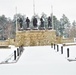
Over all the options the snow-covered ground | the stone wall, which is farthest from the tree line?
the snow-covered ground

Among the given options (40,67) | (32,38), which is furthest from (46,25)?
(40,67)

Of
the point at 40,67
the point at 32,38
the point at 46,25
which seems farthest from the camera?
the point at 46,25

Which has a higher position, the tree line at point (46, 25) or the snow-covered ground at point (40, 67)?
the tree line at point (46, 25)

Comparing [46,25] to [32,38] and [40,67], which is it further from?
[40,67]

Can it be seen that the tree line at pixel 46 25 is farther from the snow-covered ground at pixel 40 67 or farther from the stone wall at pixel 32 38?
the snow-covered ground at pixel 40 67

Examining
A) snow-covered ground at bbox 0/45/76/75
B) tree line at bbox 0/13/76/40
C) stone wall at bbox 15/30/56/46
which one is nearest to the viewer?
snow-covered ground at bbox 0/45/76/75

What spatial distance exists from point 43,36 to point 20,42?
3801 mm

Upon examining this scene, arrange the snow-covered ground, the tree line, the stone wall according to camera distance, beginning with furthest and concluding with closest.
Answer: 1. the tree line
2. the stone wall
3. the snow-covered ground

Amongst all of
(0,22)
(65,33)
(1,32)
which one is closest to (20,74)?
(1,32)

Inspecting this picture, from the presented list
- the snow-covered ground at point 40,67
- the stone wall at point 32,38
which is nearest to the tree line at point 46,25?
the stone wall at point 32,38

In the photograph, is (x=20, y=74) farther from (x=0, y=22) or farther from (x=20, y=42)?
(x=0, y=22)

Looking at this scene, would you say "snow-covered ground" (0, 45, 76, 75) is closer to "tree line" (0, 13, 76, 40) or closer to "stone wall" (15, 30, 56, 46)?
"stone wall" (15, 30, 56, 46)

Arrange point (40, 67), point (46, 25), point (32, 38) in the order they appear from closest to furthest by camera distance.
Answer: point (40, 67)
point (32, 38)
point (46, 25)

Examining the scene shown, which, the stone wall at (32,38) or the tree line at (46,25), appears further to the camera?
the tree line at (46,25)
